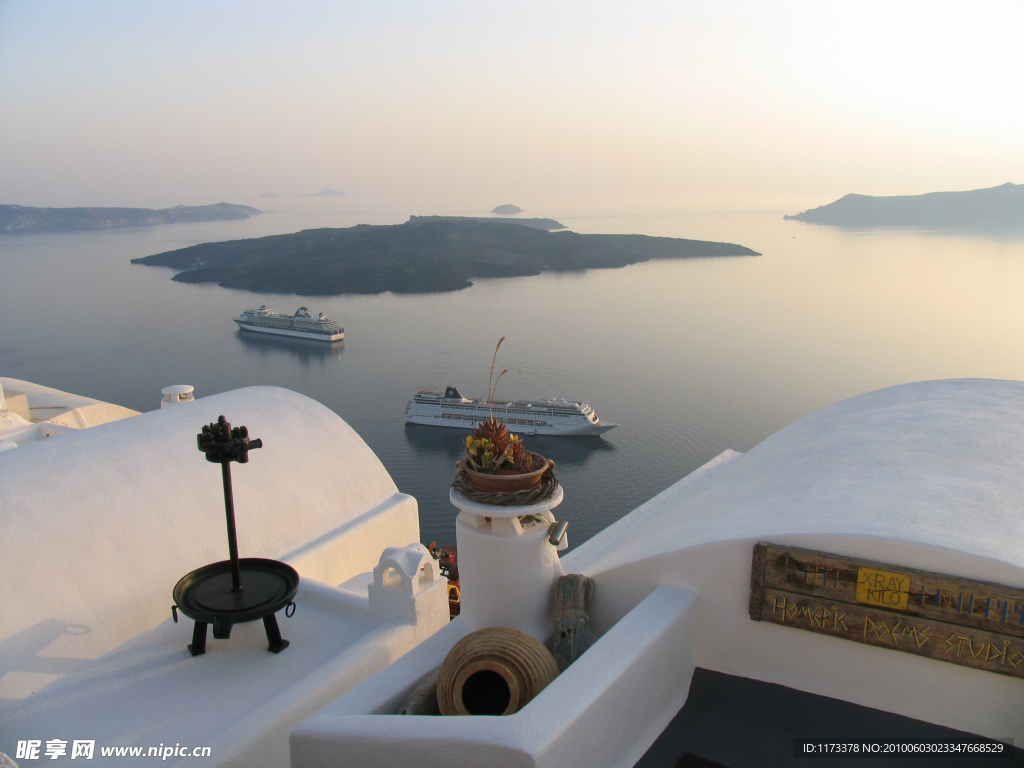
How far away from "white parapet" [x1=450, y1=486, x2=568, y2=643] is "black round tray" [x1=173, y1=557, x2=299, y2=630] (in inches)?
50.4

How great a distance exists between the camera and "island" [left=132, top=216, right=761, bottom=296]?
220ft

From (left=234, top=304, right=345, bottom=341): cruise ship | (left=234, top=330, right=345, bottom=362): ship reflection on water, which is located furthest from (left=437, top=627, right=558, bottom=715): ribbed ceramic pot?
(left=234, top=304, right=345, bottom=341): cruise ship

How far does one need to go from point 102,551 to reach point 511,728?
3.98 m

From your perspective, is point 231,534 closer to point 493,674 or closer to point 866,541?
point 493,674

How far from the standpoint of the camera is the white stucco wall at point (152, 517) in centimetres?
474

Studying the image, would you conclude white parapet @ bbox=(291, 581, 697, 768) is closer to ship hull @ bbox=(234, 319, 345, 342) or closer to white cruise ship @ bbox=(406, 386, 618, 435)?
white cruise ship @ bbox=(406, 386, 618, 435)

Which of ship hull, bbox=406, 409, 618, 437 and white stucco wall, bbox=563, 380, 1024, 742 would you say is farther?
ship hull, bbox=406, 409, 618, 437

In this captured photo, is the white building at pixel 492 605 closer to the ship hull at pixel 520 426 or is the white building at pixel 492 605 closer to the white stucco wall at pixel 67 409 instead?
the white stucco wall at pixel 67 409

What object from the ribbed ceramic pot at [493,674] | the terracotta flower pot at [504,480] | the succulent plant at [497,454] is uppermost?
the succulent plant at [497,454]

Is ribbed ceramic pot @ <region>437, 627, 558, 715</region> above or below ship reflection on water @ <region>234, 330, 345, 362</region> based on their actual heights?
above

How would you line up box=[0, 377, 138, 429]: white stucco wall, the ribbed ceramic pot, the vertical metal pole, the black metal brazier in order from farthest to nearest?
box=[0, 377, 138, 429]: white stucco wall → the vertical metal pole → the black metal brazier → the ribbed ceramic pot

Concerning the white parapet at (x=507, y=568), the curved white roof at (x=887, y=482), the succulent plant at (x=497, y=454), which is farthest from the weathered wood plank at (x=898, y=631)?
the succulent plant at (x=497, y=454)

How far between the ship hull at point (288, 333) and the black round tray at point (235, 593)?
135ft

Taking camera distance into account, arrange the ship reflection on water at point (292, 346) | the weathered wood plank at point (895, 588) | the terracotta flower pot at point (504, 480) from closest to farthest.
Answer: the weathered wood plank at point (895, 588) < the terracotta flower pot at point (504, 480) < the ship reflection on water at point (292, 346)
